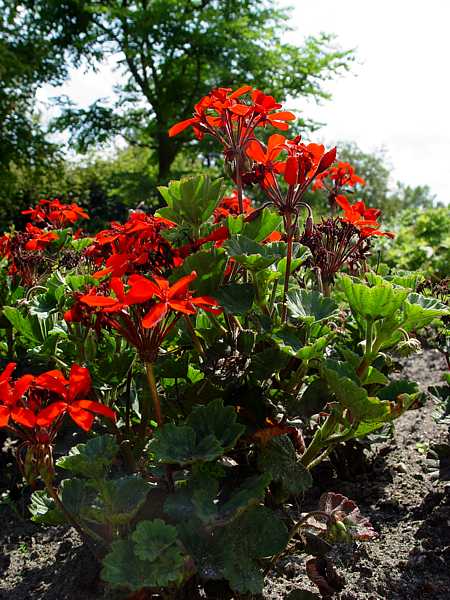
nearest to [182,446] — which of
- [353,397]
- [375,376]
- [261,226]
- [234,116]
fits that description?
[353,397]

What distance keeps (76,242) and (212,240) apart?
1205mm

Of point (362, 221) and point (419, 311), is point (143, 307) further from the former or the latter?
point (362, 221)

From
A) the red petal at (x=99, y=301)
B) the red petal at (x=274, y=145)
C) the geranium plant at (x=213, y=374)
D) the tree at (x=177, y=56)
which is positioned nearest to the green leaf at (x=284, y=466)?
the geranium plant at (x=213, y=374)

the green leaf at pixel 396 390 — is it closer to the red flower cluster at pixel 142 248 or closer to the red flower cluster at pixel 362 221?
the red flower cluster at pixel 362 221

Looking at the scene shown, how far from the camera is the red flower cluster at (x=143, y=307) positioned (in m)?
1.35

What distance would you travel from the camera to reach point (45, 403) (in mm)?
1570

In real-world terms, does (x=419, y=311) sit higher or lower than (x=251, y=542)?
higher

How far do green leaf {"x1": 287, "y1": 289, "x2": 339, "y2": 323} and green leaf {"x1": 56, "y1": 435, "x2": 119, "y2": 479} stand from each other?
1.99ft

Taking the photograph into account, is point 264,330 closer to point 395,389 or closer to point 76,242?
point 395,389

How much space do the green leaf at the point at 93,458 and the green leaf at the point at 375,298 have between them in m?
0.72

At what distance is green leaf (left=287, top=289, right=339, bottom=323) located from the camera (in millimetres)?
1684

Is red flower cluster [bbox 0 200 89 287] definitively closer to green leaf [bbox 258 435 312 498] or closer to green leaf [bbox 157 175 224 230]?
green leaf [bbox 157 175 224 230]

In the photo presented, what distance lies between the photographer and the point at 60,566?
2152 mm

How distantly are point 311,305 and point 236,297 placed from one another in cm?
22
